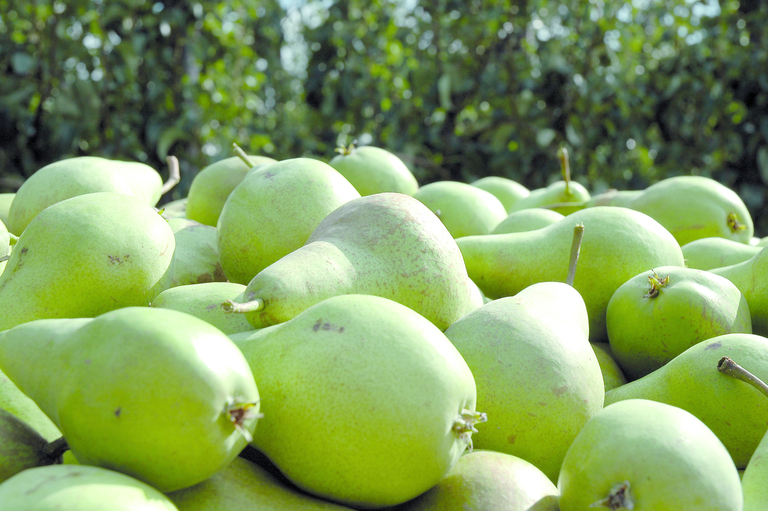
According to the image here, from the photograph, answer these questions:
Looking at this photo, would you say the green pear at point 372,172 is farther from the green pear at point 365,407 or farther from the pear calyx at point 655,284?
the green pear at point 365,407

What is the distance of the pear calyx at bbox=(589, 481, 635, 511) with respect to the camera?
0.82 metres

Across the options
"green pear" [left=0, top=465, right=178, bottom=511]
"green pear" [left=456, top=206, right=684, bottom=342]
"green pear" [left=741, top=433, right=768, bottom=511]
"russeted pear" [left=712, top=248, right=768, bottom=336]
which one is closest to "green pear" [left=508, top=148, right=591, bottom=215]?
"green pear" [left=456, top=206, right=684, bottom=342]

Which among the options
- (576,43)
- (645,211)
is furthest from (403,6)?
(645,211)

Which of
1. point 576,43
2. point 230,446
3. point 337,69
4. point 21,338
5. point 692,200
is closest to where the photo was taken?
point 230,446

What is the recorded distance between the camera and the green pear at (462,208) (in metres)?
2.08

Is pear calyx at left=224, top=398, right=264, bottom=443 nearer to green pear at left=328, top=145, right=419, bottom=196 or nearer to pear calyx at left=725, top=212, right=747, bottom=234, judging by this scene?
green pear at left=328, top=145, right=419, bottom=196

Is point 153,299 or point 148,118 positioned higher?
point 153,299

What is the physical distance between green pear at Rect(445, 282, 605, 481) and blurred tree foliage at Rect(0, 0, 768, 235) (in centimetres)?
479

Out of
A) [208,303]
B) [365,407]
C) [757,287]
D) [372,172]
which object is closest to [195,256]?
[208,303]

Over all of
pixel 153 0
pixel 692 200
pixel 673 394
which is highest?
pixel 153 0

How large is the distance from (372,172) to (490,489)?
1.35m

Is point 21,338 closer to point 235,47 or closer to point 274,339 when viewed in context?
point 274,339

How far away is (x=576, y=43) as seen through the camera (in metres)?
7.10

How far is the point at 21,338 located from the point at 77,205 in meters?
0.44
